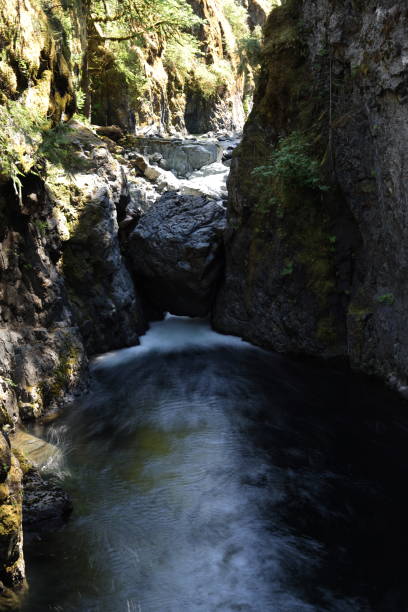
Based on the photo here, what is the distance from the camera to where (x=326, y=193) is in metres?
8.77

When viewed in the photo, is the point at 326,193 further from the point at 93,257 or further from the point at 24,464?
the point at 24,464

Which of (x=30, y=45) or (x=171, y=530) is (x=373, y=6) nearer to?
(x=30, y=45)

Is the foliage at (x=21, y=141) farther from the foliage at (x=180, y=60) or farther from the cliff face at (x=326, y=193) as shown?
the foliage at (x=180, y=60)

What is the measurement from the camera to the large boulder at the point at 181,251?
34.9 ft

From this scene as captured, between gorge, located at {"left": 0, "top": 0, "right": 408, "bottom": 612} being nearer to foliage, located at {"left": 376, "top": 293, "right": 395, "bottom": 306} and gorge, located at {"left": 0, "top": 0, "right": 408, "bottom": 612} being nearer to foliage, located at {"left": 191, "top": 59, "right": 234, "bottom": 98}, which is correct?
foliage, located at {"left": 376, "top": 293, "right": 395, "bottom": 306}

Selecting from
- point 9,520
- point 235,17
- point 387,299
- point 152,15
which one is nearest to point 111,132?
point 152,15

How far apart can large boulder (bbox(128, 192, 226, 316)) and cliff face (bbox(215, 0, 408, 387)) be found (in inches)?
19.3

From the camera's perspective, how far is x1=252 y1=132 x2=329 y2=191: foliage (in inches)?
335

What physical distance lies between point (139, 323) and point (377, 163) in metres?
5.91

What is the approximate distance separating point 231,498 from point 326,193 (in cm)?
574

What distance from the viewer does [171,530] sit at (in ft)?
15.5

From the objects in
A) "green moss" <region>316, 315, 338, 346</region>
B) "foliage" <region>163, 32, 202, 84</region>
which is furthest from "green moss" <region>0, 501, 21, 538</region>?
"foliage" <region>163, 32, 202, 84</region>

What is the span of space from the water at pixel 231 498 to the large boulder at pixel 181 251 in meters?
2.79

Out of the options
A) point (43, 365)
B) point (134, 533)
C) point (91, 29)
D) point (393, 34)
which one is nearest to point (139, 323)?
point (43, 365)
